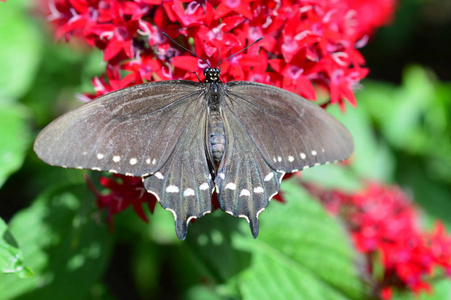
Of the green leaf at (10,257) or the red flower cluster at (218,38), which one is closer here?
the green leaf at (10,257)

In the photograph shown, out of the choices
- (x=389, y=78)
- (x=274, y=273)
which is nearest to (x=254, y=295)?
(x=274, y=273)

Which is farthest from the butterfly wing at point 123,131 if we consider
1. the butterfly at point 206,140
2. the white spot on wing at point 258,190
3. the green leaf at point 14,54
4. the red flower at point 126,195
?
the green leaf at point 14,54

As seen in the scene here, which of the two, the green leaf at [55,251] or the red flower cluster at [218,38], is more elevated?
the red flower cluster at [218,38]

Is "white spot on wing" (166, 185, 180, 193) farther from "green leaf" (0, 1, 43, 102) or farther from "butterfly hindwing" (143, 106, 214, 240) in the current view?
"green leaf" (0, 1, 43, 102)

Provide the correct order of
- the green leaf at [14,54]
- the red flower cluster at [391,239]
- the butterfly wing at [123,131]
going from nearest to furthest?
the butterfly wing at [123,131]
the red flower cluster at [391,239]
the green leaf at [14,54]

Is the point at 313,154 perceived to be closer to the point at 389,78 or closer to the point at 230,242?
the point at 230,242

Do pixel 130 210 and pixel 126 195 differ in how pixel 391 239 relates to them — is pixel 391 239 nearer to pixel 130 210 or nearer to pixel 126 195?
pixel 130 210

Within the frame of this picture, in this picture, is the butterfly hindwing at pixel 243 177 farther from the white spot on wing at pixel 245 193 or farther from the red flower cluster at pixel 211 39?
the red flower cluster at pixel 211 39
